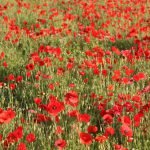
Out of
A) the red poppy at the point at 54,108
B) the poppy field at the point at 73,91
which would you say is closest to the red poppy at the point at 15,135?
the poppy field at the point at 73,91

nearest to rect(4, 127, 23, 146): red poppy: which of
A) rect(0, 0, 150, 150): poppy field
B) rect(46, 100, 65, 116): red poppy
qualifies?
rect(0, 0, 150, 150): poppy field

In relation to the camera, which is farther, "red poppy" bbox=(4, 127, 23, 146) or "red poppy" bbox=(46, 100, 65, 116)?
"red poppy" bbox=(46, 100, 65, 116)

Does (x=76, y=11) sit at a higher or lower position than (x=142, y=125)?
higher

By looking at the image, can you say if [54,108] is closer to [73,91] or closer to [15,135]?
[15,135]

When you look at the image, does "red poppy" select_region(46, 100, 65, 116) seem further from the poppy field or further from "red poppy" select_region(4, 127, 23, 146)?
"red poppy" select_region(4, 127, 23, 146)

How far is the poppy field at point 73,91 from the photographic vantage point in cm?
295

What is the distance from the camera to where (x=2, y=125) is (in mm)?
3221

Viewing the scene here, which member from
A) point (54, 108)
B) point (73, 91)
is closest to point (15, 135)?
point (54, 108)

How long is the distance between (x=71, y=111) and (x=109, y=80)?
4.63ft

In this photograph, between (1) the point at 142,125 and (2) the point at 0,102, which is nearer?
(1) the point at 142,125

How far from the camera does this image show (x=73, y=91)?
3.37 meters

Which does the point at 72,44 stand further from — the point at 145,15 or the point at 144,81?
the point at 145,15

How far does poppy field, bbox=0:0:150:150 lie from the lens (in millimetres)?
2949

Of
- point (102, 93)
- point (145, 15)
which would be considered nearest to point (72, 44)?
point (102, 93)
